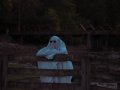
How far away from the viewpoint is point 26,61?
853 centimetres

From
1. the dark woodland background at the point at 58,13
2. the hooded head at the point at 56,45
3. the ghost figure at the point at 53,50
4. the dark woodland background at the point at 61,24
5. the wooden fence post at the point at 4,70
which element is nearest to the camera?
the wooden fence post at the point at 4,70

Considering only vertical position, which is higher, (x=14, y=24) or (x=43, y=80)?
(x=14, y=24)

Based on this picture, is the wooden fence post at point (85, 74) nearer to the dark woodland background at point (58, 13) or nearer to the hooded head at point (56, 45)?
the hooded head at point (56, 45)

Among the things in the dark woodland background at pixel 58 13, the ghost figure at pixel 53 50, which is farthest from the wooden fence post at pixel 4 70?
the dark woodland background at pixel 58 13

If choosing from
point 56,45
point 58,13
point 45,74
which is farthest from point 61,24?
point 45,74

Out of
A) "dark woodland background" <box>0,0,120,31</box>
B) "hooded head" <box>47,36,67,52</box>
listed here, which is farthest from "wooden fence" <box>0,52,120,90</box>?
"dark woodland background" <box>0,0,120,31</box>

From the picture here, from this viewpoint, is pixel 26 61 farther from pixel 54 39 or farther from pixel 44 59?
pixel 54 39

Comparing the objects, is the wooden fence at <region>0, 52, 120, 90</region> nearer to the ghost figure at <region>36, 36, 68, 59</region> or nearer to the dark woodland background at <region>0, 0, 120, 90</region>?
the ghost figure at <region>36, 36, 68, 59</region>

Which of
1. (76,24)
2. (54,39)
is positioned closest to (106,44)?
(76,24)

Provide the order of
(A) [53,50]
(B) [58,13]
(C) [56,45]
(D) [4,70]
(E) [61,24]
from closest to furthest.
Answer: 1. (D) [4,70]
2. (A) [53,50]
3. (C) [56,45]
4. (B) [58,13]
5. (E) [61,24]

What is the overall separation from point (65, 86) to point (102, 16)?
49746 millimetres

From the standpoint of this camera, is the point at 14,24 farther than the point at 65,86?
Yes

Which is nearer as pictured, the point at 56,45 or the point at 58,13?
the point at 56,45

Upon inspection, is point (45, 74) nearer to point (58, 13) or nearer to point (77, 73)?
point (77, 73)
